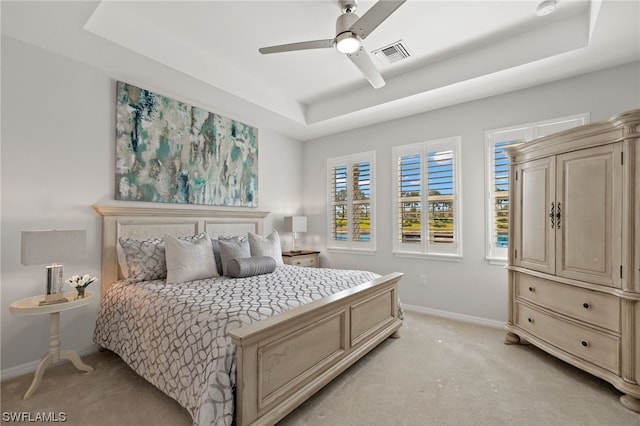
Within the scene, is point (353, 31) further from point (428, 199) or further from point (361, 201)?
point (361, 201)

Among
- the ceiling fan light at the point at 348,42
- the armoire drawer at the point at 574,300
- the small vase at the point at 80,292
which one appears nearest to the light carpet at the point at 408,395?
the armoire drawer at the point at 574,300

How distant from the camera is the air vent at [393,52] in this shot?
292cm

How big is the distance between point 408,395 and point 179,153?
10.9ft

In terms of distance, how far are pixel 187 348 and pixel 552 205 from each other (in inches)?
118

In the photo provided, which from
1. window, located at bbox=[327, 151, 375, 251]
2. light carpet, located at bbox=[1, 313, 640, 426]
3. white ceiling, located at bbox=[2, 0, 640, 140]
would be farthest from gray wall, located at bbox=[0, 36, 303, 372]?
window, located at bbox=[327, 151, 375, 251]

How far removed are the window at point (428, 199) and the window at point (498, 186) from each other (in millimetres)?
339

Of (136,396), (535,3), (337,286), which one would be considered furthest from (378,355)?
(535,3)

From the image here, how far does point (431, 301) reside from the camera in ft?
12.9

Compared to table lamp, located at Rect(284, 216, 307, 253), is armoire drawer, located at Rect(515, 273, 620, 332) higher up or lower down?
lower down

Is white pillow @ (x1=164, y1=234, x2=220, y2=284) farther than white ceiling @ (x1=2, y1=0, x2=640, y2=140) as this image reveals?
Yes

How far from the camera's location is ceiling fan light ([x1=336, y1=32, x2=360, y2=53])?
2076 mm

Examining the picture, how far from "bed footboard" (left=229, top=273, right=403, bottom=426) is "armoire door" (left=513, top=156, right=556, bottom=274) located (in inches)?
54.9

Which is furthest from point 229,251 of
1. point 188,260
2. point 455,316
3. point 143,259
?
point 455,316

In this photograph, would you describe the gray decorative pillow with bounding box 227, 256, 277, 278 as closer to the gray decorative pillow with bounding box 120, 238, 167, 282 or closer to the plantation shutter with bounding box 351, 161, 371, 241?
the gray decorative pillow with bounding box 120, 238, 167, 282
